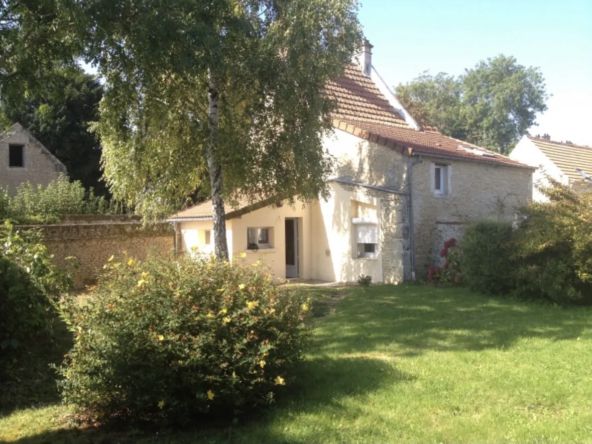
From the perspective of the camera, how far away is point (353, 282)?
18500 millimetres

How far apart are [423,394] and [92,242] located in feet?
50.4

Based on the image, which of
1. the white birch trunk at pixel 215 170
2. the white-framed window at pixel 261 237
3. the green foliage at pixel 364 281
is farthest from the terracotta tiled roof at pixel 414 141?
the white birch trunk at pixel 215 170

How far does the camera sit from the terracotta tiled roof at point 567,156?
27750 millimetres

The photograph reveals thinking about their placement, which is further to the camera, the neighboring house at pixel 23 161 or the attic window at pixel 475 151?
the neighboring house at pixel 23 161

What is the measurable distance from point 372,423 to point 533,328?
18.5ft

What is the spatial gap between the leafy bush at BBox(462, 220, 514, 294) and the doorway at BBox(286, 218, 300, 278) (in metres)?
7.07

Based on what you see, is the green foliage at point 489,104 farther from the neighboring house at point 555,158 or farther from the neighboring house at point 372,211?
the neighboring house at point 372,211

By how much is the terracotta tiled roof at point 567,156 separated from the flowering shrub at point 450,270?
1327cm

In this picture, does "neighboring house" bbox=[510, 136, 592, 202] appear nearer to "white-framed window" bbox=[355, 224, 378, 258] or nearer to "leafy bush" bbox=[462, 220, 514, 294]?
"white-framed window" bbox=[355, 224, 378, 258]

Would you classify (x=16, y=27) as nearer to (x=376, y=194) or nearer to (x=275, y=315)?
(x=275, y=315)

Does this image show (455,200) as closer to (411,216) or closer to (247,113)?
(411,216)

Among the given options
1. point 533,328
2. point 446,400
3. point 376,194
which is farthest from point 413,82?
point 446,400


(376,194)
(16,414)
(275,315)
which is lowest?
(16,414)

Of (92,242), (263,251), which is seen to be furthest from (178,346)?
(92,242)
